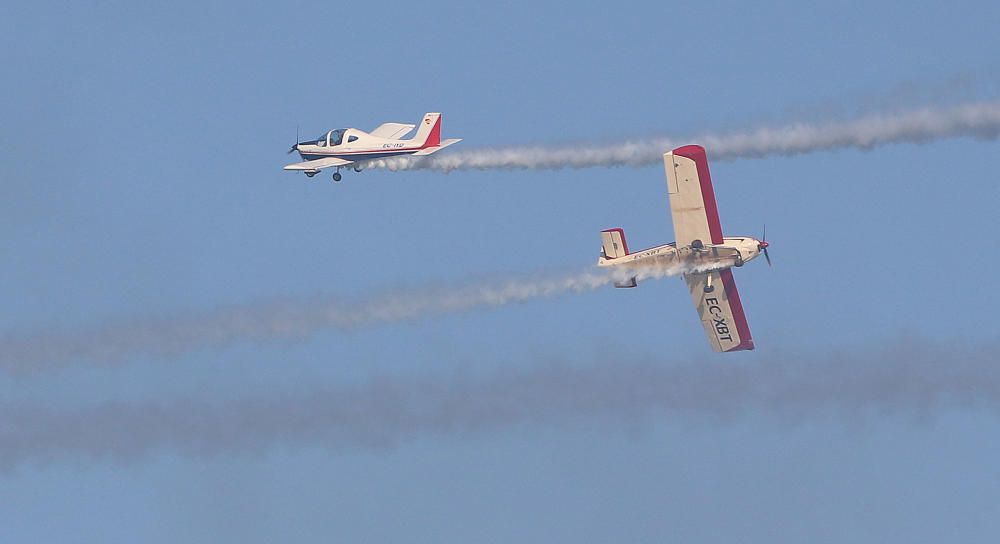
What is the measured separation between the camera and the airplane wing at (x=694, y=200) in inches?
2072

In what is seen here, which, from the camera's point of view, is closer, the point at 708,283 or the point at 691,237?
the point at 691,237

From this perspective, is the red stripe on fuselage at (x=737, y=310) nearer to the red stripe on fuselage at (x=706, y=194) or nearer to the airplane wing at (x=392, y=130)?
the red stripe on fuselage at (x=706, y=194)

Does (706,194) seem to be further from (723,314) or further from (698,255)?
(723,314)

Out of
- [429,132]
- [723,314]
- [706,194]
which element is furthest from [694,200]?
[429,132]

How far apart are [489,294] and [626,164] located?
542cm

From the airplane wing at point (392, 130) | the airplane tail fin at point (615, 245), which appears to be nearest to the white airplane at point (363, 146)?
the airplane wing at point (392, 130)

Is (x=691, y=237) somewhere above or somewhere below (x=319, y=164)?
below

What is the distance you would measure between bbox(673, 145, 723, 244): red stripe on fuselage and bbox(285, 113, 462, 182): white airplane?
1025cm

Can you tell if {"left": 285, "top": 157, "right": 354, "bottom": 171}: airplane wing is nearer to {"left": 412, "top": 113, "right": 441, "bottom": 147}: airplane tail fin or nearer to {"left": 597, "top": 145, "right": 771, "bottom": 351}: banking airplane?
{"left": 412, "top": 113, "right": 441, "bottom": 147}: airplane tail fin

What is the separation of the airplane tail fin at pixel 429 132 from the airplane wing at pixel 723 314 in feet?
35.3

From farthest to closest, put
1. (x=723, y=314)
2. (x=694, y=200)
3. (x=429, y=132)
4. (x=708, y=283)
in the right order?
(x=429, y=132) → (x=723, y=314) → (x=708, y=283) → (x=694, y=200)

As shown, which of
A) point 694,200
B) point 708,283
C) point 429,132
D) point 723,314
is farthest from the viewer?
point 429,132

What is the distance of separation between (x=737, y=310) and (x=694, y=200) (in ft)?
15.1

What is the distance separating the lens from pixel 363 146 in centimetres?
6275
